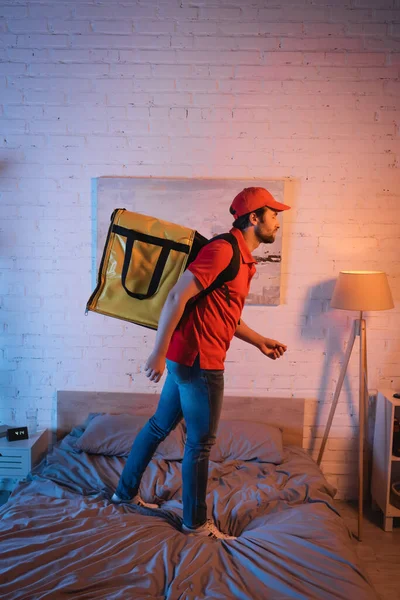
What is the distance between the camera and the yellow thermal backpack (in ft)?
6.52

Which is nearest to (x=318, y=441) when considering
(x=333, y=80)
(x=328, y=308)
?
(x=328, y=308)

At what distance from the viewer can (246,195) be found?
2.06 metres

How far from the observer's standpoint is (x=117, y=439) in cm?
280

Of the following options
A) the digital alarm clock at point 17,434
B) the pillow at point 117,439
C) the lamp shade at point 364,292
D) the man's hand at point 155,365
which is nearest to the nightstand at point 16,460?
the digital alarm clock at point 17,434

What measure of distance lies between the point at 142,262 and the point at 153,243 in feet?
0.28

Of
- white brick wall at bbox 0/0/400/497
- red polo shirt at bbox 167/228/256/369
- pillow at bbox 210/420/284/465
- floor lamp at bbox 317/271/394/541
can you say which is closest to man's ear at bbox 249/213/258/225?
red polo shirt at bbox 167/228/256/369

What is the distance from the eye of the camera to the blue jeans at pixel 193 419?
1.95 m

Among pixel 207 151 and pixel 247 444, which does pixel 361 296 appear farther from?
pixel 207 151

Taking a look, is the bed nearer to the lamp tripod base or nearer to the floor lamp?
the lamp tripod base

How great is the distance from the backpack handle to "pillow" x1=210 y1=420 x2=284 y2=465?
1.17 m

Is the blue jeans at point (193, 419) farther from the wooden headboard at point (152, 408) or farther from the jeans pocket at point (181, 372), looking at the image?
the wooden headboard at point (152, 408)

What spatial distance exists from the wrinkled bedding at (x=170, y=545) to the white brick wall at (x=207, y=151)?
0.82m

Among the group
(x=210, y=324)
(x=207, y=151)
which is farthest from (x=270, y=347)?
(x=207, y=151)

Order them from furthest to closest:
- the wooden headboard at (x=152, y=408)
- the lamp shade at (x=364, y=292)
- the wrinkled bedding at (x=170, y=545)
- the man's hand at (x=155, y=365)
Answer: the wooden headboard at (x=152, y=408)
the lamp shade at (x=364, y=292)
the man's hand at (x=155, y=365)
the wrinkled bedding at (x=170, y=545)
